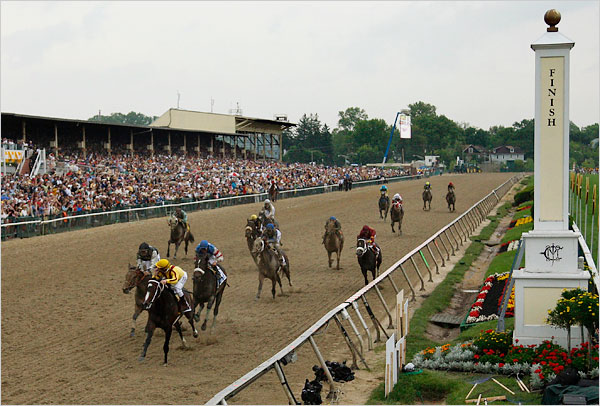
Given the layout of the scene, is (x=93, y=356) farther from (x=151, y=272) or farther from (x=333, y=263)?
(x=333, y=263)

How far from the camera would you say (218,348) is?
9508mm

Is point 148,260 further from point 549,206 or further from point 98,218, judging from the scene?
point 98,218

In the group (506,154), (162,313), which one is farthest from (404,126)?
(162,313)

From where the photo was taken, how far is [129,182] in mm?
29016

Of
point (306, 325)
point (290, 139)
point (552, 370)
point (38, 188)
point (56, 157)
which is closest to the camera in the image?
point (552, 370)

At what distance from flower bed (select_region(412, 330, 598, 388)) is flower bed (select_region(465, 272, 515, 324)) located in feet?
6.60

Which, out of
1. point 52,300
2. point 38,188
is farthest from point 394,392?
point 38,188

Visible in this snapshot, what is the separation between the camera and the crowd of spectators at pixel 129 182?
22609mm

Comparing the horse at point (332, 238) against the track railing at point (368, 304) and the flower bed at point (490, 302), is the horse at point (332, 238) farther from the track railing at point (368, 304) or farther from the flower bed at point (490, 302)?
the flower bed at point (490, 302)

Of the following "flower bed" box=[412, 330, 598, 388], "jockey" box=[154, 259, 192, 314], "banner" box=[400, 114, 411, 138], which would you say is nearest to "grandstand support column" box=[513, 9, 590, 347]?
"flower bed" box=[412, 330, 598, 388]

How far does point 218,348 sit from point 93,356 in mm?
1732

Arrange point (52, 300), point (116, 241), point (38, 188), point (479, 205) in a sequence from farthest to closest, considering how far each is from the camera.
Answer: point (479, 205)
point (38, 188)
point (116, 241)
point (52, 300)

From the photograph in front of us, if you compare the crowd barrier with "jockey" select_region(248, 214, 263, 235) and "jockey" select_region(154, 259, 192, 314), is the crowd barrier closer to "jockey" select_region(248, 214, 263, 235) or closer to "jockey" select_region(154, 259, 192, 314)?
"jockey" select_region(248, 214, 263, 235)

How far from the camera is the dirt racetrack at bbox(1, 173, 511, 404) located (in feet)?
25.6
